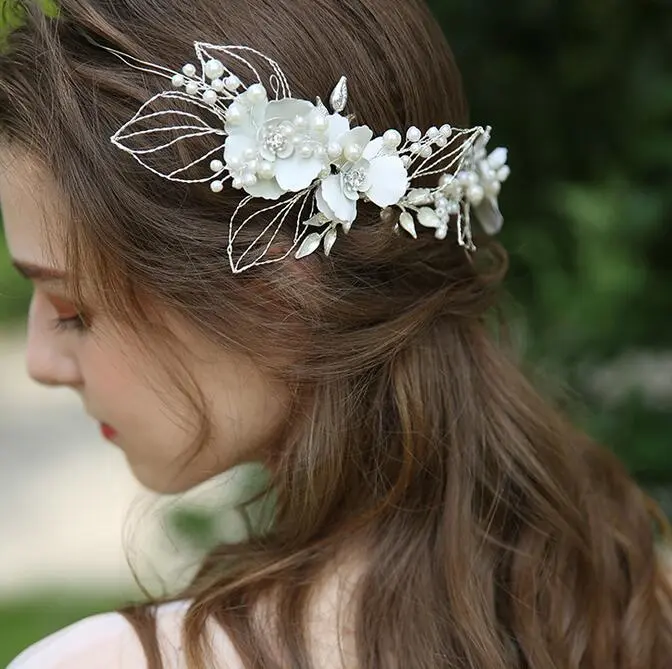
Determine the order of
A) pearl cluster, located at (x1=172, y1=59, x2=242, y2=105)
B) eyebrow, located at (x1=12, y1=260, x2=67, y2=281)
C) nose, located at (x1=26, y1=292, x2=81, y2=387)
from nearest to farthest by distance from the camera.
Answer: pearl cluster, located at (x1=172, y1=59, x2=242, y2=105) → eyebrow, located at (x1=12, y1=260, x2=67, y2=281) → nose, located at (x1=26, y1=292, x2=81, y2=387)

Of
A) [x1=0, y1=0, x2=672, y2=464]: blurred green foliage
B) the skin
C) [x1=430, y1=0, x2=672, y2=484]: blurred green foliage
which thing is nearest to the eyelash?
the skin

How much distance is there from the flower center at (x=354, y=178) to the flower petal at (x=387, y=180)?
0.04 feet

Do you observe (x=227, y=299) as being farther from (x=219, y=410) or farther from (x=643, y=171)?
(x=643, y=171)

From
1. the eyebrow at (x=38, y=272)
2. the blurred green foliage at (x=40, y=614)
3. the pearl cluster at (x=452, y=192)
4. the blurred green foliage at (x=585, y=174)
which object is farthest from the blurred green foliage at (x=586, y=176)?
the blurred green foliage at (x=40, y=614)

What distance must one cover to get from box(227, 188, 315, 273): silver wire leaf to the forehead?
21cm

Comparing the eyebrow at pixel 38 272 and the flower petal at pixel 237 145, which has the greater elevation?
the flower petal at pixel 237 145

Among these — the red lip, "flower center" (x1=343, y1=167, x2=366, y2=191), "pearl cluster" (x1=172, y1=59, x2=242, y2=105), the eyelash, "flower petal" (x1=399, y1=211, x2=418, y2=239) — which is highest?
"pearl cluster" (x1=172, y1=59, x2=242, y2=105)

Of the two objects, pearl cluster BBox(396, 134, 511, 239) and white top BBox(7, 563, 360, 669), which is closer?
white top BBox(7, 563, 360, 669)

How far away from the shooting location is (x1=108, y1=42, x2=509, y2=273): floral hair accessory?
1050 millimetres

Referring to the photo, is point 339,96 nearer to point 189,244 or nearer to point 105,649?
point 189,244

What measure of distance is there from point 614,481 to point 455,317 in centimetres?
45

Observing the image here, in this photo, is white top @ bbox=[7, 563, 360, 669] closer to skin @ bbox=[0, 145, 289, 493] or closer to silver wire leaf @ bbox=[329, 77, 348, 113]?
skin @ bbox=[0, 145, 289, 493]

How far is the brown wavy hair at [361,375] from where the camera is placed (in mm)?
1079

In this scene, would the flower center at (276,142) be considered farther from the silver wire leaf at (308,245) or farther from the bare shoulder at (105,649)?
the bare shoulder at (105,649)
